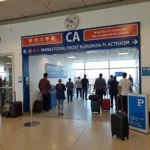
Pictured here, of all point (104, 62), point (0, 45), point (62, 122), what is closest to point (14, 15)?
point (0, 45)

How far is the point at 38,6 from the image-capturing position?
16.4 ft

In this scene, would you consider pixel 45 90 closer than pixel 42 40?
No

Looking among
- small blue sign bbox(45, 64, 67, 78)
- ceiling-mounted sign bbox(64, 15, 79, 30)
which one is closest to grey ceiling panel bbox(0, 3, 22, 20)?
ceiling-mounted sign bbox(64, 15, 79, 30)

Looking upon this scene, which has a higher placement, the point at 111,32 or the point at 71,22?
the point at 71,22

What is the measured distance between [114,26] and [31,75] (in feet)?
11.9

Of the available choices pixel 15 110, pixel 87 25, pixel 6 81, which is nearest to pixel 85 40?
pixel 87 25

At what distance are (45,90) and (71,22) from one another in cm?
270

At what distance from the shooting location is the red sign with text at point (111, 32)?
447 centimetres

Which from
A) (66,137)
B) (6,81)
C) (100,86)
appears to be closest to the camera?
(66,137)

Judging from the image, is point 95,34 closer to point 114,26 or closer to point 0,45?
point 114,26

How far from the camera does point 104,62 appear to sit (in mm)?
14320

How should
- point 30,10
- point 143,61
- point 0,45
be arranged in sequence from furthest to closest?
point 0,45 < point 30,10 < point 143,61

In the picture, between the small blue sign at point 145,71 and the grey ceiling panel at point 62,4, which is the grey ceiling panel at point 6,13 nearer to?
the grey ceiling panel at point 62,4

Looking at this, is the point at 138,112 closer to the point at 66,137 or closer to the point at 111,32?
the point at 66,137
